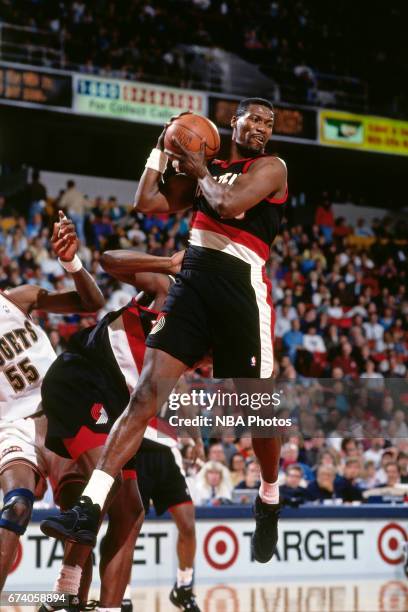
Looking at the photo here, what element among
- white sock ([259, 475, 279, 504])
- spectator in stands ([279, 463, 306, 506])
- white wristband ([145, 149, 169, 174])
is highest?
white wristband ([145, 149, 169, 174])

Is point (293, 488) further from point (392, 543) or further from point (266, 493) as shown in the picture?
point (266, 493)

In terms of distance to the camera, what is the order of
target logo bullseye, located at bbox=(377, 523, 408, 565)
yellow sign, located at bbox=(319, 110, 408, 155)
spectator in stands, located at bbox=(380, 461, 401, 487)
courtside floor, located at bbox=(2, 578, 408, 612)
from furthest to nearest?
yellow sign, located at bbox=(319, 110, 408, 155) < spectator in stands, located at bbox=(380, 461, 401, 487) < target logo bullseye, located at bbox=(377, 523, 408, 565) < courtside floor, located at bbox=(2, 578, 408, 612)

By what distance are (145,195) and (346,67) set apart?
17.4m

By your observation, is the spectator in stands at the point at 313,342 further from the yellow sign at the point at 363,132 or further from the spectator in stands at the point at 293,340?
the yellow sign at the point at 363,132

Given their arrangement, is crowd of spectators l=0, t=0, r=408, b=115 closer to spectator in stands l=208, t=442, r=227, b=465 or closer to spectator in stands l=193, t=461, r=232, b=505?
spectator in stands l=208, t=442, r=227, b=465

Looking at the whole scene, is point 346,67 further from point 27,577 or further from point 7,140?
point 27,577

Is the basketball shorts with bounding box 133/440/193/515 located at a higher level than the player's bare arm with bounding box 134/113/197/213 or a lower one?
lower

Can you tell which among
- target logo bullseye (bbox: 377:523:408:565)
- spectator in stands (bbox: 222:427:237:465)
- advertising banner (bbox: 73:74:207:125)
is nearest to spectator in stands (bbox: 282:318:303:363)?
spectator in stands (bbox: 222:427:237:465)

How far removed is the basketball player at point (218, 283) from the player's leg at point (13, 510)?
62 cm

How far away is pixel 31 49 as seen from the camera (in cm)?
1695

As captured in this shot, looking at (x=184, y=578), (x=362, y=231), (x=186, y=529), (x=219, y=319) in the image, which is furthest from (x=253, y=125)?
(x=362, y=231)

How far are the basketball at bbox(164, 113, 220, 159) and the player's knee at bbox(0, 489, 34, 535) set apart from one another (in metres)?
1.97

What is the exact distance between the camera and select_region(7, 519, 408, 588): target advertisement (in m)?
8.88

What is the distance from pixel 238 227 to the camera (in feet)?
15.9
